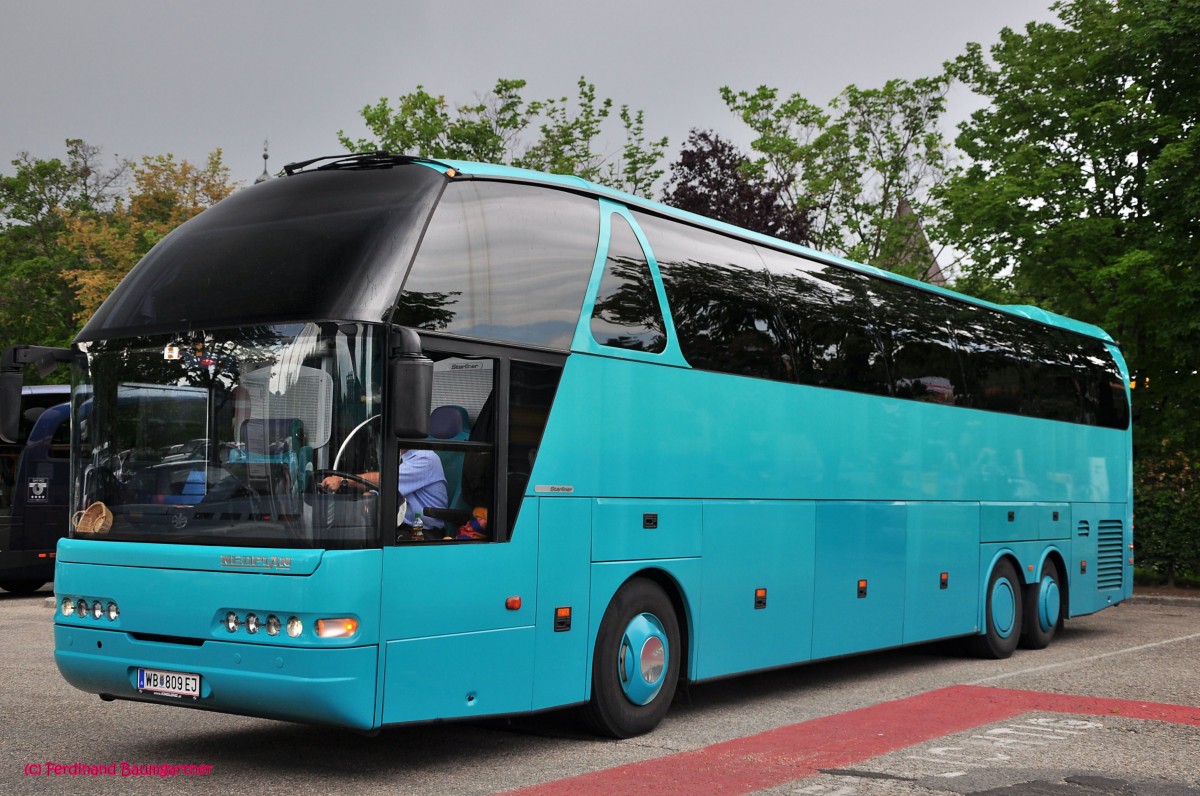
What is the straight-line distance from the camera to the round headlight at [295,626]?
681cm

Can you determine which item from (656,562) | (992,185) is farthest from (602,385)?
(992,185)

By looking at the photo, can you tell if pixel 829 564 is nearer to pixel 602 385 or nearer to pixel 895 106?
pixel 602 385

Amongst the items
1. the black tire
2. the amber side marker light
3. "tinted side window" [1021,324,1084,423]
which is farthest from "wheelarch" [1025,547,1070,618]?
the black tire

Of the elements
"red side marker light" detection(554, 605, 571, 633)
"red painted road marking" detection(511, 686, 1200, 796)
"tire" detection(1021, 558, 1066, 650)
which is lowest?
"red painted road marking" detection(511, 686, 1200, 796)

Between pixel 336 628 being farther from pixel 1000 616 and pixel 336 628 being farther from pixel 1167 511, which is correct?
pixel 1167 511

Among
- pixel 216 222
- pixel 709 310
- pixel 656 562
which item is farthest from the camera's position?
pixel 709 310

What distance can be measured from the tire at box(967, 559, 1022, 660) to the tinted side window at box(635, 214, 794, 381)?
16.6 feet

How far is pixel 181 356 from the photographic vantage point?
7465mm

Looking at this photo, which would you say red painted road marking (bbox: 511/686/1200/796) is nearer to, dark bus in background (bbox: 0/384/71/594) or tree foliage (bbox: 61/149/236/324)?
dark bus in background (bbox: 0/384/71/594)

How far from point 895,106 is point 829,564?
26.4 metres

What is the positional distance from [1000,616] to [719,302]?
6442mm

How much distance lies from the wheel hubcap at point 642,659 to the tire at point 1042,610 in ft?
25.0

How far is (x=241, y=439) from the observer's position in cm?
709

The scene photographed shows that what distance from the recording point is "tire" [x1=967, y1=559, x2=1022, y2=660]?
14.2 m
